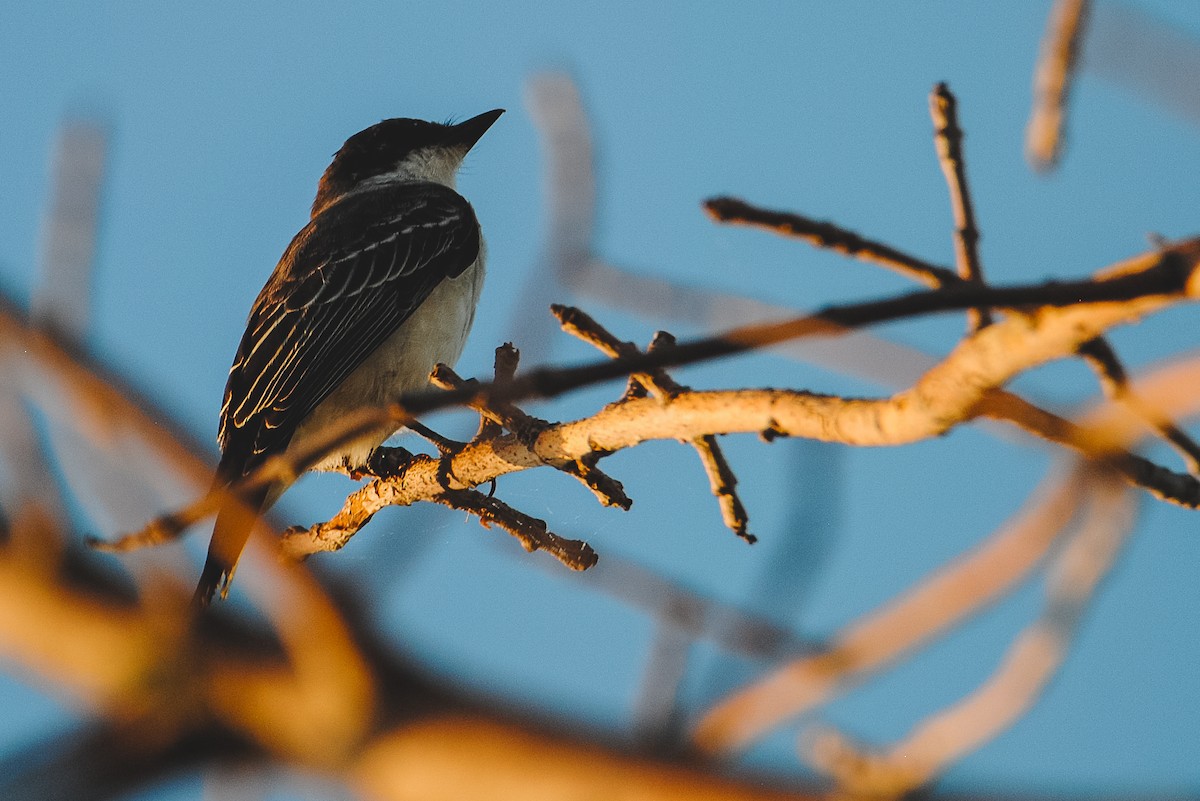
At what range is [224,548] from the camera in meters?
5.45

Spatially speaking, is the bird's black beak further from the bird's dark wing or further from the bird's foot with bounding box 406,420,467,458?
the bird's foot with bounding box 406,420,467,458

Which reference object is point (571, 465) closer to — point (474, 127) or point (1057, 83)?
point (1057, 83)

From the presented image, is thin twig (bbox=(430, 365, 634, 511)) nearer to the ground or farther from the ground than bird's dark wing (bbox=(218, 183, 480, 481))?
nearer to the ground

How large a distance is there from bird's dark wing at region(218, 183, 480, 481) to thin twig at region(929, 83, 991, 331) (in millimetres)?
4262

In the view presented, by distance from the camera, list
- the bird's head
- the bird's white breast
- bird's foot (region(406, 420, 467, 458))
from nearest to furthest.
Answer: bird's foot (region(406, 420, 467, 458)) < the bird's white breast < the bird's head

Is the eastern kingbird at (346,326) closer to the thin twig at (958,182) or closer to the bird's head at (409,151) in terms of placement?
the bird's head at (409,151)

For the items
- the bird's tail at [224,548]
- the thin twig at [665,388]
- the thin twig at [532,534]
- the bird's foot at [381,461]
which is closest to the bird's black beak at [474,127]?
the bird's foot at [381,461]

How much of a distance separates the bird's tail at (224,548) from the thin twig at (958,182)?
11.3ft

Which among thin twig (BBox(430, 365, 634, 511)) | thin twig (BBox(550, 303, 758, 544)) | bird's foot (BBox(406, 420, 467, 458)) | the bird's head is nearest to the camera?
thin twig (BBox(550, 303, 758, 544))

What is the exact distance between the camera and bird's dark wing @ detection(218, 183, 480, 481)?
6.19 meters

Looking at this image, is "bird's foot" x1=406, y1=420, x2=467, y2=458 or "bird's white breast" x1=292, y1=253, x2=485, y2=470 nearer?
"bird's foot" x1=406, y1=420, x2=467, y2=458

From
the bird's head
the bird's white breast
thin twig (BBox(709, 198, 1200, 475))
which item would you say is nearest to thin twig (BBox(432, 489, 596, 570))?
the bird's white breast

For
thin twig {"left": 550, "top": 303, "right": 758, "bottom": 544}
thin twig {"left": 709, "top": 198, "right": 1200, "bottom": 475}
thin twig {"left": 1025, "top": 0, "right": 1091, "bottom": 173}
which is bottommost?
thin twig {"left": 709, "top": 198, "right": 1200, "bottom": 475}

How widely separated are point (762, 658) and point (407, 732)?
267cm
